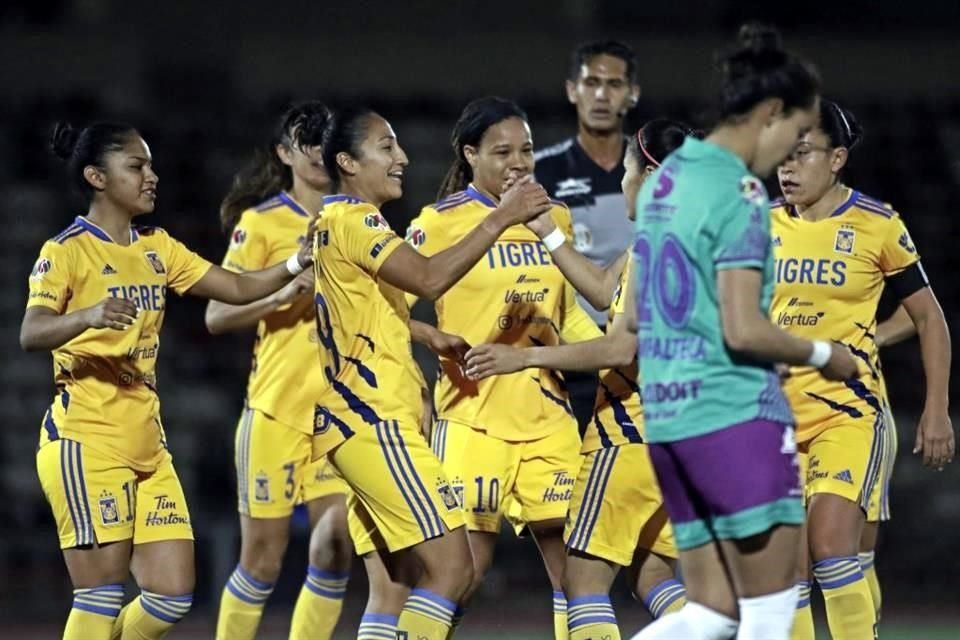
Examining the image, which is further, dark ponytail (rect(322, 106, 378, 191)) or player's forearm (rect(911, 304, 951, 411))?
player's forearm (rect(911, 304, 951, 411))

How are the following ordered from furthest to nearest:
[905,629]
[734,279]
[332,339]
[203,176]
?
1. [203,176]
2. [905,629]
3. [332,339]
4. [734,279]

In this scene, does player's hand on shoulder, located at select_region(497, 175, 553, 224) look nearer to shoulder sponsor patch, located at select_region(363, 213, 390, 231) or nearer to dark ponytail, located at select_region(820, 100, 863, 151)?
shoulder sponsor patch, located at select_region(363, 213, 390, 231)

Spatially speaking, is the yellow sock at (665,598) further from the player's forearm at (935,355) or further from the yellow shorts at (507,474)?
the player's forearm at (935,355)

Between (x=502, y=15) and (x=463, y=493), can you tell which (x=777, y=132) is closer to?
(x=463, y=493)

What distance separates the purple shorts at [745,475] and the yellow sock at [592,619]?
4.92ft

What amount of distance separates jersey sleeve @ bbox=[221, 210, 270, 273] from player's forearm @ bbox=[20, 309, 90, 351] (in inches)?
64.0

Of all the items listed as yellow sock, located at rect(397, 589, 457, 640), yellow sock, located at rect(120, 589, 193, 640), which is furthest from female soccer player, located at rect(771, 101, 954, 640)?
yellow sock, located at rect(120, 589, 193, 640)

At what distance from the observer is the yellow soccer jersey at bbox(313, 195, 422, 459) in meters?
5.83

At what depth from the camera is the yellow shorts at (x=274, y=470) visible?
7.52 m

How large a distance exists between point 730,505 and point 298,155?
3628mm

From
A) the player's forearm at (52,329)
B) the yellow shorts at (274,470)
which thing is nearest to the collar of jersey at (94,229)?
the player's forearm at (52,329)

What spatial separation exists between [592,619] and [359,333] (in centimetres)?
136

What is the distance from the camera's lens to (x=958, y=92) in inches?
624

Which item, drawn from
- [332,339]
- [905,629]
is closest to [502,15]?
[905,629]
